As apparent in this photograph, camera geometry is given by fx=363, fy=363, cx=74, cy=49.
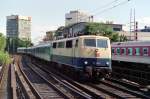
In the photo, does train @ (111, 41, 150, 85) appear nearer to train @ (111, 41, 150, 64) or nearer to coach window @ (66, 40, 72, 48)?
train @ (111, 41, 150, 64)

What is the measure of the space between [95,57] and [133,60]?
495 centimetres

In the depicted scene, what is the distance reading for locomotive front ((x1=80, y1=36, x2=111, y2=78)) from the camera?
75.6 ft

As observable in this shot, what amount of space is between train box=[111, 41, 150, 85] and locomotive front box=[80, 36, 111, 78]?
2482mm

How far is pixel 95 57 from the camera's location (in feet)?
76.3

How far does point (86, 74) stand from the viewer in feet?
75.9

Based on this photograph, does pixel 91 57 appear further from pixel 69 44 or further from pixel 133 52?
pixel 133 52

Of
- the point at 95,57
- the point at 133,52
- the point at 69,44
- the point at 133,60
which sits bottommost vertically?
the point at 133,60

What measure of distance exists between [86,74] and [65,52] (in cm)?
475

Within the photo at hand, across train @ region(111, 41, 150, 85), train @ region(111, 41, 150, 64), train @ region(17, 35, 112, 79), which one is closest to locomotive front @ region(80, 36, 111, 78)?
train @ region(17, 35, 112, 79)

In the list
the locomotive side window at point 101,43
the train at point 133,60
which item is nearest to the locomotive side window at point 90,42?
the locomotive side window at point 101,43

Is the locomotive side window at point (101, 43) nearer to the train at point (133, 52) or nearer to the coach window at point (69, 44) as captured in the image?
the coach window at point (69, 44)

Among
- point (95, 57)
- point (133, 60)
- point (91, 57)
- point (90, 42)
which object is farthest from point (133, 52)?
point (91, 57)

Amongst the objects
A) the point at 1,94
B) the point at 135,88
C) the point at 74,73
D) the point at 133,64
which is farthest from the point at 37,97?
the point at 133,64

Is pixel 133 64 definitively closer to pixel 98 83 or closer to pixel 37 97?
pixel 98 83
